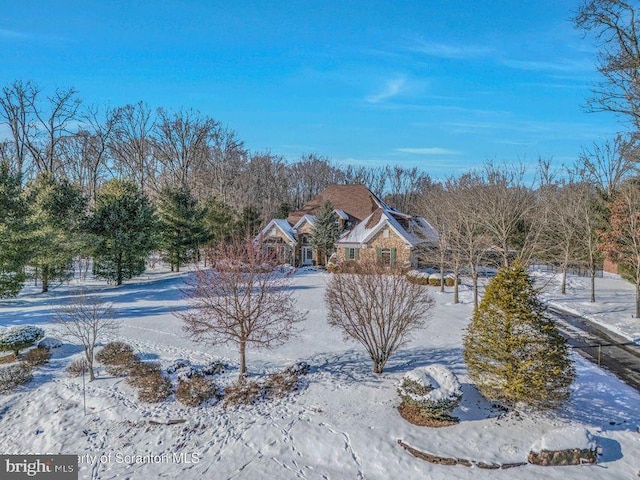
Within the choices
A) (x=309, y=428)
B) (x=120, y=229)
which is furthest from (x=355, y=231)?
(x=309, y=428)

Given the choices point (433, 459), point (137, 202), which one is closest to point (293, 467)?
point (433, 459)

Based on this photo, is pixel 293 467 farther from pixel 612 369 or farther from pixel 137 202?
pixel 137 202

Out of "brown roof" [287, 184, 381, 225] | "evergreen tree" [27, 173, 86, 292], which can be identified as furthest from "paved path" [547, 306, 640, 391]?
"evergreen tree" [27, 173, 86, 292]

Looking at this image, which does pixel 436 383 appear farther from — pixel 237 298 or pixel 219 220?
pixel 219 220

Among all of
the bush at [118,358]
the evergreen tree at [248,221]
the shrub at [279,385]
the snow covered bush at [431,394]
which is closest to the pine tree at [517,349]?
the snow covered bush at [431,394]

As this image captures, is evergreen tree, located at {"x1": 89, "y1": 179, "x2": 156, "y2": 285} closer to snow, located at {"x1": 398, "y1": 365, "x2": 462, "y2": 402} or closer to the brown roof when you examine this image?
the brown roof
